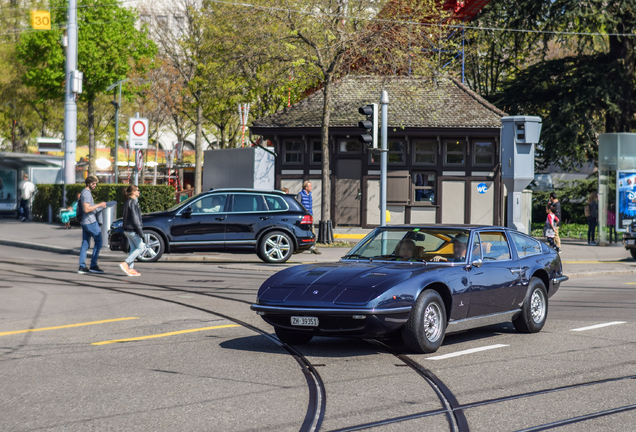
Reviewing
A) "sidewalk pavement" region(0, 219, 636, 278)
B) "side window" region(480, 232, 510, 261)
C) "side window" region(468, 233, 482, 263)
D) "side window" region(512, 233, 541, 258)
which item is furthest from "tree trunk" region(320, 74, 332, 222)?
"side window" region(468, 233, 482, 263)

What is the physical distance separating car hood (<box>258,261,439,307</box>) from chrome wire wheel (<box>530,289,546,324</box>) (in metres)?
1.86

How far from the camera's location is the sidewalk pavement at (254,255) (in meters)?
19.6

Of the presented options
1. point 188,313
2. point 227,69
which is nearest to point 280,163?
point 227,69

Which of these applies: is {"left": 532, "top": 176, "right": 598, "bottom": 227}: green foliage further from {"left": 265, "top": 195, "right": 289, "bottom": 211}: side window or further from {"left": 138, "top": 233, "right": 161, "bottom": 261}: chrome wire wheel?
{"left": 138, "top": 233, "right": 161, "bottom": 261}: chrome wire wheel

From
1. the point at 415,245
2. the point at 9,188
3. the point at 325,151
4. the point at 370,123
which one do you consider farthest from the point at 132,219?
the point at 9,188

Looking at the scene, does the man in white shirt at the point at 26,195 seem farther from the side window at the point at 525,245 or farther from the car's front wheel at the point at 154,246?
the side window at the point at 525,245

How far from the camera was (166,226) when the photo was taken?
735 inches

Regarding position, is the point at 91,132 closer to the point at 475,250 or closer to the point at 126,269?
the point at 126,269

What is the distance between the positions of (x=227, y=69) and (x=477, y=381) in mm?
20818

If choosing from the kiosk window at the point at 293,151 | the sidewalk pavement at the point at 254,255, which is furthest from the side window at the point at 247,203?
the kiosk window at the point at 293,151

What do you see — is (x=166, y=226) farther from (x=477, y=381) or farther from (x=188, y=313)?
(x=477, y=381)

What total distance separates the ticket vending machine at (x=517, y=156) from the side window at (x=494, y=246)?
8815 mm

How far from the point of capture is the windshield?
8.63 metres

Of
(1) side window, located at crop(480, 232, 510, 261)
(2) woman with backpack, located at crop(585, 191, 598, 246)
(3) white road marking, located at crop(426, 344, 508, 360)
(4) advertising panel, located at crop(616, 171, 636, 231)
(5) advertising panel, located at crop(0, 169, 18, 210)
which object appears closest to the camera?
(3) white road marking, located at crop(426, 344, 508, 360)
